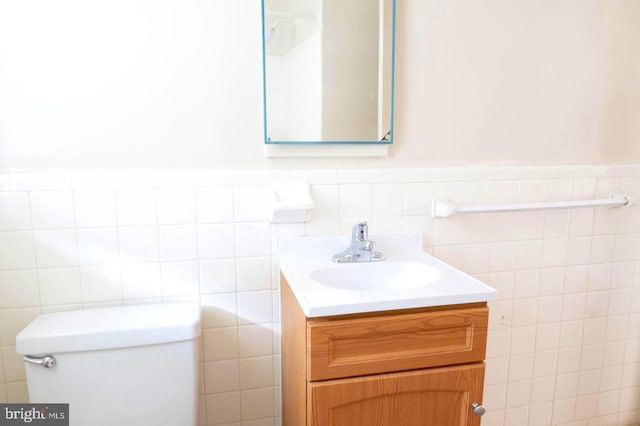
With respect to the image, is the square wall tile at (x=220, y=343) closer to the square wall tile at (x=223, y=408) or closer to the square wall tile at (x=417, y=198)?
the square wall tile at (x=223, y=408)

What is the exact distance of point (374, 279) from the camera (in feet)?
4.45

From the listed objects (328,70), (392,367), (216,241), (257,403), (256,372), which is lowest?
(257,403)

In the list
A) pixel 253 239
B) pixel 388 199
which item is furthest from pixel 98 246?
pixel 388 199

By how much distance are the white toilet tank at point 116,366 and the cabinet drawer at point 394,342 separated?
1.24ft

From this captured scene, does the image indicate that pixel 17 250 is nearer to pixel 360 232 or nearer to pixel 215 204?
pixel 215 204

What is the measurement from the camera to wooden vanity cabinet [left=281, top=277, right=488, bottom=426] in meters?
1.02

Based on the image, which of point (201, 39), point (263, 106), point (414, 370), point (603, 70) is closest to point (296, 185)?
point (263, 106)

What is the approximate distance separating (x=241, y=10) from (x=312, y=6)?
216 mm

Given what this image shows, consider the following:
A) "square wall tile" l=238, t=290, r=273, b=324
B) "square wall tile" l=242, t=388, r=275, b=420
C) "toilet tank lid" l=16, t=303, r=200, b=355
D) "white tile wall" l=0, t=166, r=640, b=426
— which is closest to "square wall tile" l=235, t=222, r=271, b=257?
"white tile wall" l=0, t=166, r=640, b=426

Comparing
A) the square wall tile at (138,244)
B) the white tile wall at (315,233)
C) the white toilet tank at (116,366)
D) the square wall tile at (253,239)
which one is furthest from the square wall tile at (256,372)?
the square wall tile at (138,244)

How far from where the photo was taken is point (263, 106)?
132cm

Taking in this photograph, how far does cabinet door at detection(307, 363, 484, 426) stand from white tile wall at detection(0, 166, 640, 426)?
45 cm

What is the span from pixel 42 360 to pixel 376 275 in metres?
0.93

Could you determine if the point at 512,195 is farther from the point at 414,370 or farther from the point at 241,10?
the point at 241,10
